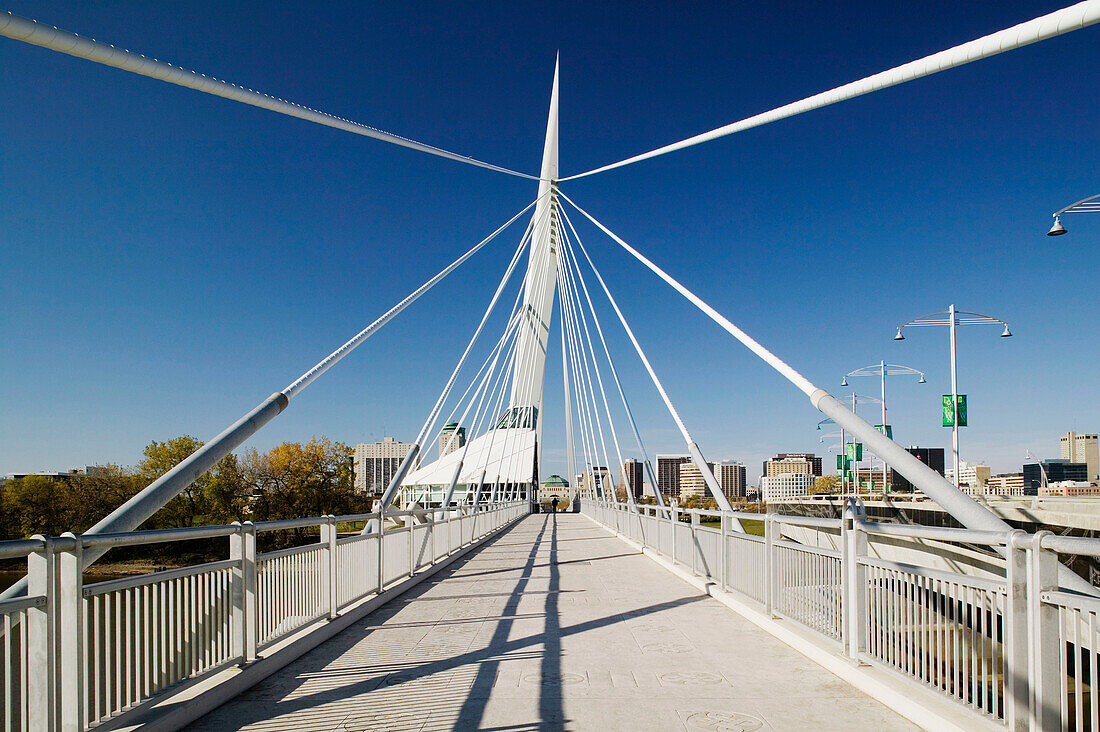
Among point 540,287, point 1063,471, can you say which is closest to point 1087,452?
point 1063,471

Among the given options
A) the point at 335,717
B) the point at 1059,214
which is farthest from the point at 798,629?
the point at 1059,214

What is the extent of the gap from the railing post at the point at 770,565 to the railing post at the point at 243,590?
4.79m

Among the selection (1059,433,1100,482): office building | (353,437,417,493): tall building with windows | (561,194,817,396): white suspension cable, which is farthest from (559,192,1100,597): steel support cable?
(353,437,417,493): tall building with windows

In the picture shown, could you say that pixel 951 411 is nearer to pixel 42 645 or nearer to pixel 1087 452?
pixel 42 645

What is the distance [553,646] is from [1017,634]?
426cm

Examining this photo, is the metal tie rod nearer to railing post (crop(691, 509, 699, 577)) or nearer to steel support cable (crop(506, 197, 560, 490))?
railing post (crop(691, 509, 699, 577))

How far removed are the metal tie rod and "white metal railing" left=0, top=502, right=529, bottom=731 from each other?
0.22m

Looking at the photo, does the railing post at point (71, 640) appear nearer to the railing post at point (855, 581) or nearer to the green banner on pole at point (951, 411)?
the railing post at point (855, 581)

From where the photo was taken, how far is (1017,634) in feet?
12.3

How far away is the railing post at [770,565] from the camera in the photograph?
7.70 m

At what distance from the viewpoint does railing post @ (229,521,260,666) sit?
5707mm

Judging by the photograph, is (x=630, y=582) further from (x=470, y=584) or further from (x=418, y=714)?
(x=418, y=714)

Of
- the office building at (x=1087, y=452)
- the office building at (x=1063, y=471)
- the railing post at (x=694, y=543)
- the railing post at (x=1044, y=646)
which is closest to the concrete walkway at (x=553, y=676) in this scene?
the railing post at (x=1044, y=646)

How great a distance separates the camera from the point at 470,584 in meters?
12.0
